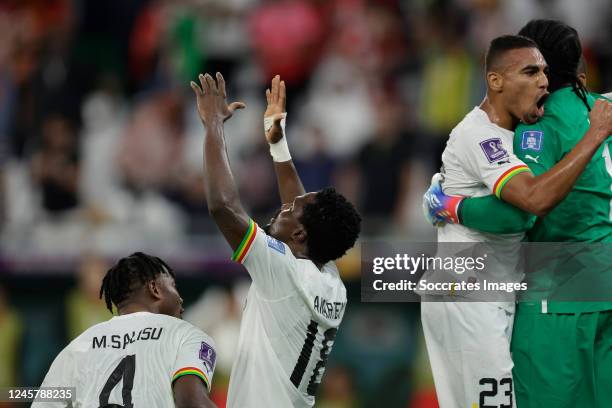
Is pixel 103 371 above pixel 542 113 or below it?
below

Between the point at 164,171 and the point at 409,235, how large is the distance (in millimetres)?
3248

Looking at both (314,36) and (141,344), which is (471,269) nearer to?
(141,344)

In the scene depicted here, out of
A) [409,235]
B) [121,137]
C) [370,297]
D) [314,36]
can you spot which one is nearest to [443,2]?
[314,36]

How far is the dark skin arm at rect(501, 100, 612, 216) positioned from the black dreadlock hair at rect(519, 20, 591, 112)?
40 centimetres

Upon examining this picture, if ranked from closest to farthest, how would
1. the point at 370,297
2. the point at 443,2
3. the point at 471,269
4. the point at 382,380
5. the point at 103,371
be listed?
the point at 103,371 → the point at 471,269 → the point at 370,297 → the point at 382,380 → the point at 443,2

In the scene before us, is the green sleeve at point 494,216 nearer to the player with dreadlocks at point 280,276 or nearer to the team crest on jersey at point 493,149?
the team crest on jersey at point 493,149

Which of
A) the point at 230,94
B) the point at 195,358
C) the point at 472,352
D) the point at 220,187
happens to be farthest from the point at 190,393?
the point at 230,94

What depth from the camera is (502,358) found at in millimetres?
5465

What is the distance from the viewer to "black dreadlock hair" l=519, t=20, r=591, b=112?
18.5ft

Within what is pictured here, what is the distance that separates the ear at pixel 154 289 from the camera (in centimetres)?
562

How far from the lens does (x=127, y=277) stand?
5629mm

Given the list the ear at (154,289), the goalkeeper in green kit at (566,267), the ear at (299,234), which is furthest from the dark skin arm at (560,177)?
the ear at (154,289)

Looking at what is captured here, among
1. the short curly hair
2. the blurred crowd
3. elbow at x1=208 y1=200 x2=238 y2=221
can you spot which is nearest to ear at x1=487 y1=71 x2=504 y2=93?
the short curly hair

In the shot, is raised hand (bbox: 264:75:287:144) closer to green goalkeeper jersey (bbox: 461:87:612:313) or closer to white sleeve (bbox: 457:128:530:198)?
white sleeve (bbox: 457:128:530:198)
